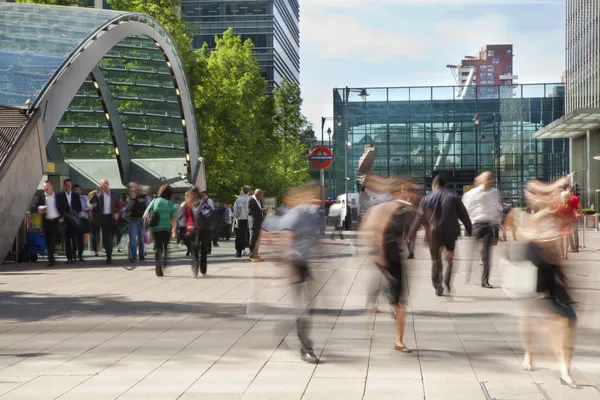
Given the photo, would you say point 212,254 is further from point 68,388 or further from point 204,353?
point 68,388

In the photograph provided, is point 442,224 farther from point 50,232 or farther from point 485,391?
point 50,232

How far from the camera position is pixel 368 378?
7.18 m

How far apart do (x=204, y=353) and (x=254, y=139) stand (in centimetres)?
3888

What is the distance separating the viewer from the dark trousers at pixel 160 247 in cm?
1653

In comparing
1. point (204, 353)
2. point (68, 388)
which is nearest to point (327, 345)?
point (204, 353)

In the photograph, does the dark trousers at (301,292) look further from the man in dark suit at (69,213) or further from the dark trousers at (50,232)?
the man in dark suit at (69,213)

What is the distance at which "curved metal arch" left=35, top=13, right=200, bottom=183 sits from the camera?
23.0 metres

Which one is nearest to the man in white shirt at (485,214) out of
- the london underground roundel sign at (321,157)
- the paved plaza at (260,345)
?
the paved plaza at (260,345)

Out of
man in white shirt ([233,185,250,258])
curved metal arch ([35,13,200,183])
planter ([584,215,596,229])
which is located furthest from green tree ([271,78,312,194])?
man in white shirt ([233,185,250,258])

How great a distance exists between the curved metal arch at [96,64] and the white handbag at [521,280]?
15745 millimetres

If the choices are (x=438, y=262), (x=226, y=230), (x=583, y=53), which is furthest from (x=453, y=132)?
(x=438, y=262)

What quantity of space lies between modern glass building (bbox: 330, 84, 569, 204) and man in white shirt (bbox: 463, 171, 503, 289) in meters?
62.7

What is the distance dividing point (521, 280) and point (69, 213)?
44.9ft

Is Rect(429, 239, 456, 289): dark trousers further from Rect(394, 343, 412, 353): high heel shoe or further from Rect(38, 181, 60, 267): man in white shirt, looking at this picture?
Rect(38, 181, 60, 267): man in white shirt
